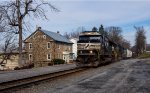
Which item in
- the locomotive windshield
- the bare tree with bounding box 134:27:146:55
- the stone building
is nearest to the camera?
the locomotive windshield

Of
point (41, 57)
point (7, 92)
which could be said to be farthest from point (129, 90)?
point (41, 57)

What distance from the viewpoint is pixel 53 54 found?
75375mm

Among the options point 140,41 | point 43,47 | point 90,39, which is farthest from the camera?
point 140,41

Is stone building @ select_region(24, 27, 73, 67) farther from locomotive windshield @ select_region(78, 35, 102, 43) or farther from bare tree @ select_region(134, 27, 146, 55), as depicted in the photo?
bare tree @ select_region(134, 27, 146, 55)

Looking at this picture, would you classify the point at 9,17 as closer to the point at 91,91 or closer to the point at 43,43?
the point at 43,43

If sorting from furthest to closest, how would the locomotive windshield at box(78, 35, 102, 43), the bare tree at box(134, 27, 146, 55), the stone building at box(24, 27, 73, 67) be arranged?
the bare tree at box(134, 27, 146, 55)
the stone building at box(24, 27, 73, 67)
the locomotive windshield at box(78, 35, 102, 43)

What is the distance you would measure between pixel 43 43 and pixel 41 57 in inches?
180

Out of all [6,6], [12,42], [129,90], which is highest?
[6,6]

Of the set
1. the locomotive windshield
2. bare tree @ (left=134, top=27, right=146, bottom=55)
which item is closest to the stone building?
the locomotive windshield

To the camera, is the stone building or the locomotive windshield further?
the stone building

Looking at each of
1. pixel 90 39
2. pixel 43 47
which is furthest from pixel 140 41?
pixel 90 39

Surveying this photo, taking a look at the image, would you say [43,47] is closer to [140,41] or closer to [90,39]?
[90,39]

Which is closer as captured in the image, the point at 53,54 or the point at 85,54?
the point at 85,54

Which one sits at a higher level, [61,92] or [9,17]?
[9,17]
